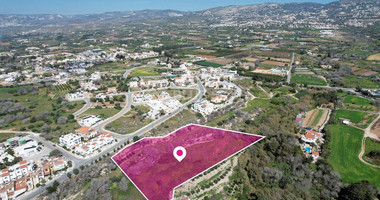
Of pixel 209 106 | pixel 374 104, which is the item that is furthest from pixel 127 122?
pixel 374 104

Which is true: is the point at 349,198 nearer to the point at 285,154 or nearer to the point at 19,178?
the point at 285,154

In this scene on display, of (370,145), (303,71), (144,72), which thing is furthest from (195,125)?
(303,71)

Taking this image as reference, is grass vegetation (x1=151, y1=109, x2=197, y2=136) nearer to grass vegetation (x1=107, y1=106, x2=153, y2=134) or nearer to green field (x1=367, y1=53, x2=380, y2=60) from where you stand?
grass vegetation (x1=107, y1=106, x2=153, y2=134)

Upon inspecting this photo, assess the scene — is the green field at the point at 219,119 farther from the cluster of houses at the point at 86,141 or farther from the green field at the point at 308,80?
the green field at the point at 308,80

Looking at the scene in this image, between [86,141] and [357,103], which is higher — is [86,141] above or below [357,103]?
above

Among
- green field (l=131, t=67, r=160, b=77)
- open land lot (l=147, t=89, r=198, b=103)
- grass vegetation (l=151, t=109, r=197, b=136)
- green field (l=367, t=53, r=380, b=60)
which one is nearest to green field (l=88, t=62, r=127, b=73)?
green field (l=131, t=67, r=160, b=77)

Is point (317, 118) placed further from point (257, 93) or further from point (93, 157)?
point (93, 157)

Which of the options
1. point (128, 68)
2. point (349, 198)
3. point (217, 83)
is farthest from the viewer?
point (128, 68)
